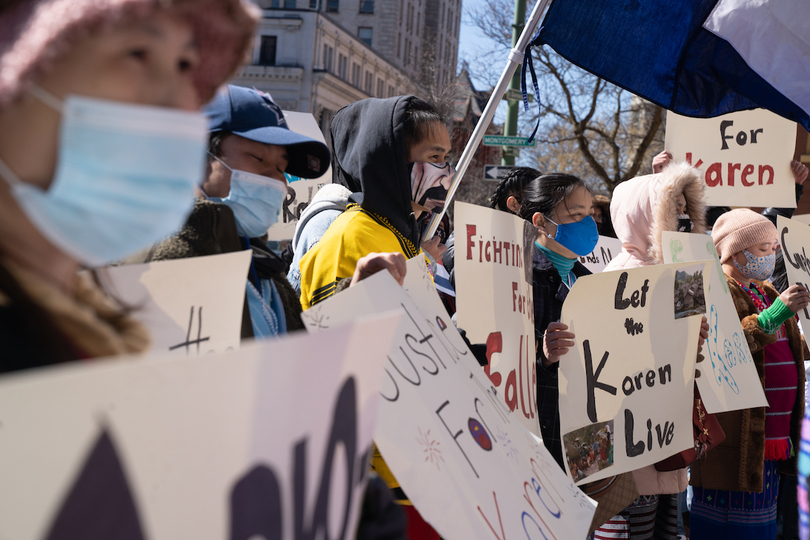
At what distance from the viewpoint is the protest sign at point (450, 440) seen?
1.35m

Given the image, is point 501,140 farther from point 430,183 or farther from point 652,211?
point 430,183

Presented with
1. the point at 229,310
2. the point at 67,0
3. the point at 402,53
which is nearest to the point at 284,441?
the point at 67,0

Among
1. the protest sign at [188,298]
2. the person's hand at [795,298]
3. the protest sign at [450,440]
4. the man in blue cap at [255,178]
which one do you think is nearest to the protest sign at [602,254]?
the person's hand at [795,298]

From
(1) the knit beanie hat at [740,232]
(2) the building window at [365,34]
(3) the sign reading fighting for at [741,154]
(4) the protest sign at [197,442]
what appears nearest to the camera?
(4) the protest sign at [197,442]

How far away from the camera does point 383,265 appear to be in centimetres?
173

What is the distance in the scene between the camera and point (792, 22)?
262cm

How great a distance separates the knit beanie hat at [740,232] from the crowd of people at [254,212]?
12mm

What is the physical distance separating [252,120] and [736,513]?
3285 mm

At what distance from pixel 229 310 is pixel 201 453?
0.75 meters

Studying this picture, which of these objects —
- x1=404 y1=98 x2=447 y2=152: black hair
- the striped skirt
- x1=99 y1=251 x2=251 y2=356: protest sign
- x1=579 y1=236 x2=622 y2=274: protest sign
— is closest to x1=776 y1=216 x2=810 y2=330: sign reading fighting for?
the striped skirt

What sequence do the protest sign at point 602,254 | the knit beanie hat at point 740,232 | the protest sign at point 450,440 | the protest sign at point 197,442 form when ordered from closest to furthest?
the protest sign at point 197,442 < the protest sign at point 450,440 < the knit beanie hat at point 740,232 < the protest sign at point 602,254

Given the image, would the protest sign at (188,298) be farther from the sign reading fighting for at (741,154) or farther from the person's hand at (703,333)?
the sign reading fighting for at (741,154)

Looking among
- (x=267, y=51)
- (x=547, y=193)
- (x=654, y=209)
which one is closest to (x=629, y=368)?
(x=547, y=193)

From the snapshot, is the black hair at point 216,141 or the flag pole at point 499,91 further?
the flag pole at point 499,91
